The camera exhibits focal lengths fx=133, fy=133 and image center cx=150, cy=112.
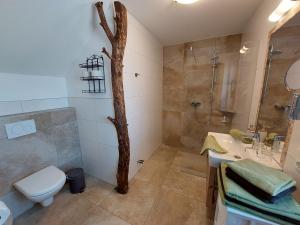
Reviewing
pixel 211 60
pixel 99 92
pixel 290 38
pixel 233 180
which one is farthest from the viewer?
pixel 211 60

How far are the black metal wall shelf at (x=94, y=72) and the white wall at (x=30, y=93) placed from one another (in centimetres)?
46

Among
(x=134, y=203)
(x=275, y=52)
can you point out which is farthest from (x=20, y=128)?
(x=275, y=52)

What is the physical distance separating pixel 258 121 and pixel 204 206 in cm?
114

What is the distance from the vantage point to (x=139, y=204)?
5.30ft

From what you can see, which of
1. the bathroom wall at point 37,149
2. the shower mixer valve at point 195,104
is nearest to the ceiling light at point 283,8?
the shower mixer valve at point 195,104

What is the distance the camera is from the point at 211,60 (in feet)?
7.97

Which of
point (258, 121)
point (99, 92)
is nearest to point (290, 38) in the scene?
point (258, 121)

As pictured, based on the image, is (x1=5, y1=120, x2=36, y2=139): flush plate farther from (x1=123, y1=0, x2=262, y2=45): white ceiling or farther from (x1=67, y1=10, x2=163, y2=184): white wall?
(x1=123, y1=0, x2=262, y2=45): white ceiling

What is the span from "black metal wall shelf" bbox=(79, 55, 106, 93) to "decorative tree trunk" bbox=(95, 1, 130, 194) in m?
0.21

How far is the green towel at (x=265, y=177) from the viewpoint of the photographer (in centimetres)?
71

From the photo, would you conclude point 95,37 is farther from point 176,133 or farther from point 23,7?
point 176,133

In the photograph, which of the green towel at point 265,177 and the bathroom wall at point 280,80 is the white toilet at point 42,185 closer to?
the green towel at point 265,177

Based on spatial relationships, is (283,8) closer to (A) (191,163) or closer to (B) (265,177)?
(B) (265,177)

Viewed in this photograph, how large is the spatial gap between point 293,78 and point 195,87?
167cm
